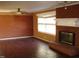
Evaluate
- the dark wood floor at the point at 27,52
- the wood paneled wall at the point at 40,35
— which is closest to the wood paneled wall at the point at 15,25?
the wood paneled wall at the point at 40,35

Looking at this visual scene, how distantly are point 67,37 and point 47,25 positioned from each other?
2752 mm

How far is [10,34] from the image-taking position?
32.1 ft

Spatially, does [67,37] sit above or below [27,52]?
above

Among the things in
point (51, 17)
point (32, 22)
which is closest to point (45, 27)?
point (51, 17)

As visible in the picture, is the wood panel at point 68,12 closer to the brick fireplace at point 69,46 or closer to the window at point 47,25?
the brick fireplace at point 69,46

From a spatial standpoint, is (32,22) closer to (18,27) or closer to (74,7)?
(18,27)

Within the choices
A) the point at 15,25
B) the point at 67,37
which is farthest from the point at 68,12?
the point at 15,25

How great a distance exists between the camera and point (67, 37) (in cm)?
589

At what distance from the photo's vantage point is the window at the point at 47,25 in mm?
7600

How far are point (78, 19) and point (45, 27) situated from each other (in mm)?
3712

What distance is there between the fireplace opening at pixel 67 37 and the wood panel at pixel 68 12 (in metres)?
0.84

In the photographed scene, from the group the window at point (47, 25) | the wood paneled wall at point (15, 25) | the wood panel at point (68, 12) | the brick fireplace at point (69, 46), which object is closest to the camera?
the brick fireplace at point (69, 46)

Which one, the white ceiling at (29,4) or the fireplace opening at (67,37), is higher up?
the white ceiling at (29,4)

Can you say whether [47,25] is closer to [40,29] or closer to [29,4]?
[40,29]
